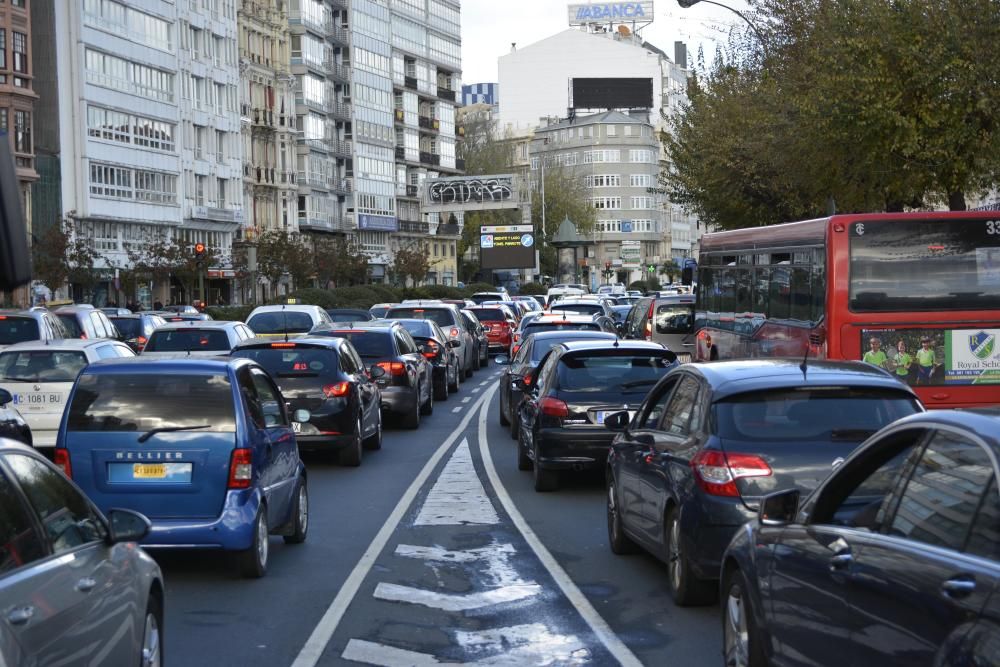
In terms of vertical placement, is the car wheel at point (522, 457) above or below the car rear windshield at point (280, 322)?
below

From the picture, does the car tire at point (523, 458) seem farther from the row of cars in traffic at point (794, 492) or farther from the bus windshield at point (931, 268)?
the bus windshield at point (931, 268)

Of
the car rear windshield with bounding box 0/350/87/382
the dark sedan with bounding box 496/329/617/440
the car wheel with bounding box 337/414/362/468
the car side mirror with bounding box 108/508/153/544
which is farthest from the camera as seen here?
the dark sedan with bounding box 496/329/617/440

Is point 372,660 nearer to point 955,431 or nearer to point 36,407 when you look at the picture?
point 955,431

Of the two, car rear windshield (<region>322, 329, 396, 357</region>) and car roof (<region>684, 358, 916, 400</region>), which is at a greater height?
car roof (<region>684, 358, 916, 400</region>)

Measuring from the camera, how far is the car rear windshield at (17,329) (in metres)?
24.4

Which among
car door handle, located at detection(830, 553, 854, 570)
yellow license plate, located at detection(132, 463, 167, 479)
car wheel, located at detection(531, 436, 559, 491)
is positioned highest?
car door handle, located at detection(830, 553, 854, 570)

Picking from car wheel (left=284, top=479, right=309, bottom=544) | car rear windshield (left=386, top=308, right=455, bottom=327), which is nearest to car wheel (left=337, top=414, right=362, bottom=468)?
car wheel (left=284, top=479, right=309, bottom=544)

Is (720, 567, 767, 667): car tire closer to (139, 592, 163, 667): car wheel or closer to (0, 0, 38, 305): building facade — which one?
(139, 592, 163, 667): car wheel

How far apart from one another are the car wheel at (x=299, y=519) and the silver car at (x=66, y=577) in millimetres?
5217

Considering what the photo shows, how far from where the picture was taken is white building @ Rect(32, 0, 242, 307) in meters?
69.6

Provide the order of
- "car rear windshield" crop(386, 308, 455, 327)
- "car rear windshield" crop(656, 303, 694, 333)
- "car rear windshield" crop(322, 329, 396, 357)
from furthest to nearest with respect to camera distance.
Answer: "car rear windshield" crop(386, 308, 455, 327)
"car rear windshield" crop(656, 303, 694, 333)
"car rear windshield" crop(322, 329, 396, 357)

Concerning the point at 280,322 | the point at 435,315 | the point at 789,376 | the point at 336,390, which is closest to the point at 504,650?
the point at 789,376

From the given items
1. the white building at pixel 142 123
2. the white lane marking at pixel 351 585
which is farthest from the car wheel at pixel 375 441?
the white building at pixel 142 123

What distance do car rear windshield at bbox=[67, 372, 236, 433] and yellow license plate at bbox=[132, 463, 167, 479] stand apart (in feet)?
0.86
